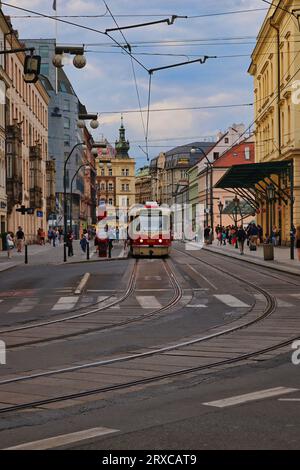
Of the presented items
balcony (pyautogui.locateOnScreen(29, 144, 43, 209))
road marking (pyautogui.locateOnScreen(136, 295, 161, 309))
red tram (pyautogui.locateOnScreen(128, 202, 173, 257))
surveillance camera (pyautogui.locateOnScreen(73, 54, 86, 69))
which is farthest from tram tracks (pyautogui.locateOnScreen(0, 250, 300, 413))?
balcony (pyautogui.locateOnScreen(29, 144, 43, 209))

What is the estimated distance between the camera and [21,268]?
115 feet

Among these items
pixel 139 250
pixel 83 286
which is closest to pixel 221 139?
pixel 139 250

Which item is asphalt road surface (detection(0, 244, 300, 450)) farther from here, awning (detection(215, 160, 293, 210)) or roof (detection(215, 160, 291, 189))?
awning (detection(215, 160, 293, 210))

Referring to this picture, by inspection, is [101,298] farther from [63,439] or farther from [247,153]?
[247,153]

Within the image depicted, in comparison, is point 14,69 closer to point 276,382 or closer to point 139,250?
point 139,250

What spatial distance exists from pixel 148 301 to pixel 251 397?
447 inches

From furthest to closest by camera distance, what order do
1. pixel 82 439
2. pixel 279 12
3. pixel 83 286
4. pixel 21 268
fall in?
pixel 279 12 → pixel 21 268 → pixel 83 286 → pixel 82 439

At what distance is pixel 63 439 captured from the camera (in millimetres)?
6145

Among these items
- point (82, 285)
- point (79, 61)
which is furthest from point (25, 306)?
point (79, 61)

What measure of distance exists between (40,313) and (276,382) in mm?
8969

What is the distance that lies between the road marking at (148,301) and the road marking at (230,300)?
158cm

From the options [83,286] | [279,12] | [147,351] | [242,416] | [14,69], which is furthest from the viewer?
[14,69]

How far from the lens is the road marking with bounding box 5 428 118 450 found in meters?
5.93

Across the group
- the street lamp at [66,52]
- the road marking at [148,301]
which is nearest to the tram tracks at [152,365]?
the road marking at [148,301]
